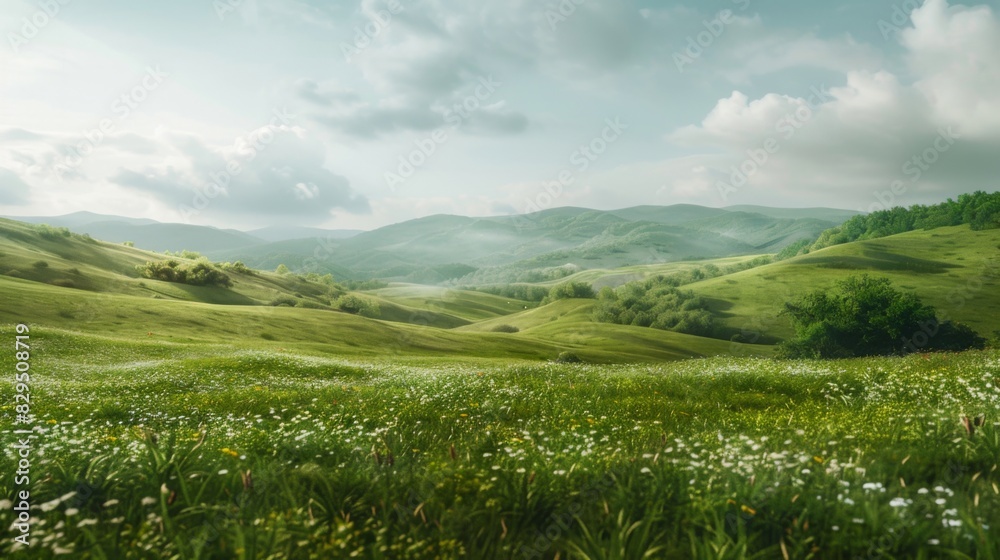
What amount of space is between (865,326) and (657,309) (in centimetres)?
9059

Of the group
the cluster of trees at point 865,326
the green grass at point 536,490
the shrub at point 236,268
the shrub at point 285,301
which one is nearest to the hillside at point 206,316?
the shrub at point 285,301

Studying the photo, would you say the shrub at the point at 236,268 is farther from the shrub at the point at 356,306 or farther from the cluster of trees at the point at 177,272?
the shrub at the point at 356,306

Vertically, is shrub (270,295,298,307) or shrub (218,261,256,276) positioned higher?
shrub (218,261,256,276)

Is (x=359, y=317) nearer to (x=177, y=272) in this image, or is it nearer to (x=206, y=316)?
(x=206, y=316)

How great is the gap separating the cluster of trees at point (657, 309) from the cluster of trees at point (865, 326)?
229ft

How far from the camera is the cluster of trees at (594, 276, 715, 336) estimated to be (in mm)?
168000

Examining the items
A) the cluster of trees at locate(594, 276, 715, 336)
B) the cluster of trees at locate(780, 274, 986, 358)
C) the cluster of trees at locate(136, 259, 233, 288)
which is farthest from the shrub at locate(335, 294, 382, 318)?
the cluster of trees at locate(780, 274, 986, 358)

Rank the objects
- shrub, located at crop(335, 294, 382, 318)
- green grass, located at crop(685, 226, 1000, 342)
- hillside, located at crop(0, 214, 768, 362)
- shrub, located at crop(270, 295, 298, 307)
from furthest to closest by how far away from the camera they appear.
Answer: shrub, located at crop(335, 294, 382, 318) < green grass, located at crop(685, 226, 1000, 342) < shrub, located at crop(270, 295, 298, 307) < hillside, located at crop(0, 214, 768, 362)

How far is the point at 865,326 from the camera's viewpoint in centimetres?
8838

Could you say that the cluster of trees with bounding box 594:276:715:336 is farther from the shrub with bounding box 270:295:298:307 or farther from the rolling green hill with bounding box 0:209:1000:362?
the shrub with bounding box 270:295:298:307

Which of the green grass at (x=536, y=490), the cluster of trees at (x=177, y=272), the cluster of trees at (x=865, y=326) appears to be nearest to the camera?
the green grass at (x=536, y=490)

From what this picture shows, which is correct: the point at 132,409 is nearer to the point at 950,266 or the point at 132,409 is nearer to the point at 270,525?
the point at 270,525

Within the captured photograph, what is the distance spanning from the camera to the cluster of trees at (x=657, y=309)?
168m

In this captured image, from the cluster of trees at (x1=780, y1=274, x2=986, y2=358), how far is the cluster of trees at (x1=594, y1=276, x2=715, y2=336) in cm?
6966
